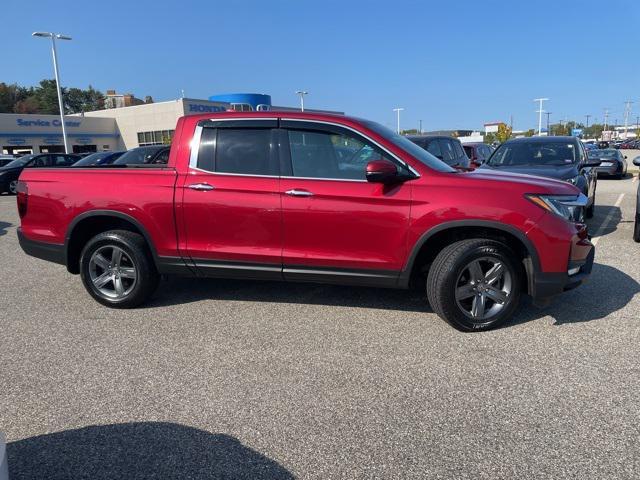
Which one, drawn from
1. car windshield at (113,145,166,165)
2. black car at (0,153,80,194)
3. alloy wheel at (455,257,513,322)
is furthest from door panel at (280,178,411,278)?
black car at (0,153,80,194)

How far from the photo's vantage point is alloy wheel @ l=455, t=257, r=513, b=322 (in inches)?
167

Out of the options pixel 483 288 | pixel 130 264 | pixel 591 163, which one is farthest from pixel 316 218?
pixel 591 163

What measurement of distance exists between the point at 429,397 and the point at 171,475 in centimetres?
163

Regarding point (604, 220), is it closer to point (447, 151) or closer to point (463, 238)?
point (447, 151)

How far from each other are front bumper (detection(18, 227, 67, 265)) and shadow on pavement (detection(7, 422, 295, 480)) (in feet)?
8.54

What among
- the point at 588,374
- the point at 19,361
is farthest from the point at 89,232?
the point at 588,374

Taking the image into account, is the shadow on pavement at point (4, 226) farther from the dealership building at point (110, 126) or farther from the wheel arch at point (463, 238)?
the dealership building at point (110, 126)

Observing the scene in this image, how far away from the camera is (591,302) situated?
4938mm

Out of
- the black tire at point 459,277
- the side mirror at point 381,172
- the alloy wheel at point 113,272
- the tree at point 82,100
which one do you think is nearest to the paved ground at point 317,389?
the black tire at point 459,277

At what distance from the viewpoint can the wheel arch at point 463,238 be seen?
4113 mm

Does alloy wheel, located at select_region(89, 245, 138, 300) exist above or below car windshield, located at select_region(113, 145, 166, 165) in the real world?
below

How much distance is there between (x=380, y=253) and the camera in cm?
433

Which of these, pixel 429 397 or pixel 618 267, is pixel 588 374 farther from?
pixel 618 267

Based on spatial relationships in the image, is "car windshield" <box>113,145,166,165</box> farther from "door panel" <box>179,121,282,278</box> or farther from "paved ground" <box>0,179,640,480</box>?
"door panel" <box>179,121,282,278</box>
